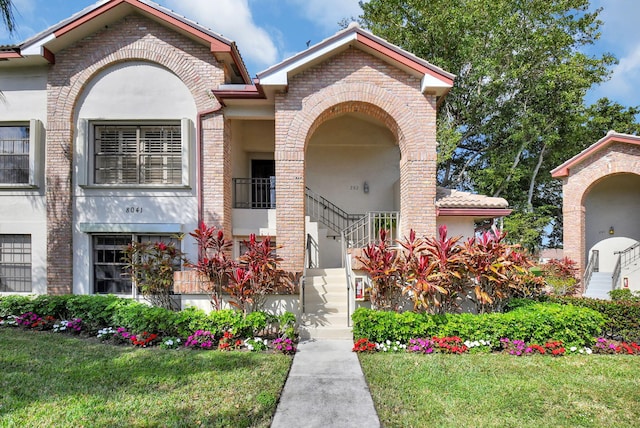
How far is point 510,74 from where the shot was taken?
1703 centimetres

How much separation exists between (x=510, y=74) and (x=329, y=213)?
41.9 feet

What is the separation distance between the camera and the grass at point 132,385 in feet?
13.5

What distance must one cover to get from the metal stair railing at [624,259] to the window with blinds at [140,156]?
658 inches

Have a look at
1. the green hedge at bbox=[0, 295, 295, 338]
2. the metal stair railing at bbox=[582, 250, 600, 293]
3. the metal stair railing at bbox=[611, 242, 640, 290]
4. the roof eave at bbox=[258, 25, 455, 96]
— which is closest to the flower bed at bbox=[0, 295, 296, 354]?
the green hedge at bbox=[0, 295, 295, 338]

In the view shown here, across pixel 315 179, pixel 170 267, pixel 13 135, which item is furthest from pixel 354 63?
pixel 13 135

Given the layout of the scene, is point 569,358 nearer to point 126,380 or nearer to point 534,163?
point 126,380

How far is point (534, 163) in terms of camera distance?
63.2 feet

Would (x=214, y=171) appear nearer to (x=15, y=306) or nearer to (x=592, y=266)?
(x=15, y=306)

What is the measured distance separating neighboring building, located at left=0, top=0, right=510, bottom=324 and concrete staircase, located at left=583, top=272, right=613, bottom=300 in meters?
8.17

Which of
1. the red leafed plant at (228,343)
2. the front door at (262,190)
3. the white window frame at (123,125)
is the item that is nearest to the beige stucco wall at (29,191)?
the white window frame at (123,125)

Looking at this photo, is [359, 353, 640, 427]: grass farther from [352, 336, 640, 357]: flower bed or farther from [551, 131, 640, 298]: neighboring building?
[551, 131, 640, 298]: neighboring building

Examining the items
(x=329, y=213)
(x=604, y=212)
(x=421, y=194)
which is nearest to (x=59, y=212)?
(x=329, y=213)

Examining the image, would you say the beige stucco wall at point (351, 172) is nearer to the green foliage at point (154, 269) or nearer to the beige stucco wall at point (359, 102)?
the beige stucco wall at point (359, 102)

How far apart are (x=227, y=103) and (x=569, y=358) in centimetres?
969
